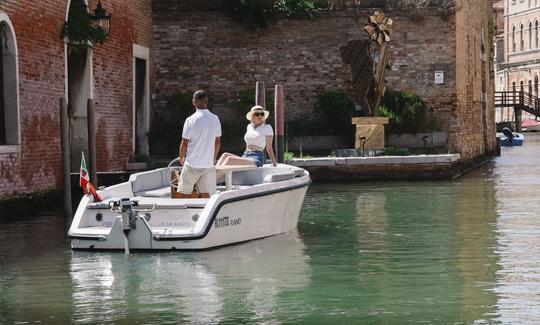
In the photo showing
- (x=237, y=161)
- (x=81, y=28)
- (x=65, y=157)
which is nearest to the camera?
(x=237, y=161)

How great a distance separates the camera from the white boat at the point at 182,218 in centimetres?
→ 1059

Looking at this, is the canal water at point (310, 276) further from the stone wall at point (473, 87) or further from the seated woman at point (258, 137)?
the stone wall at point (473, 87)

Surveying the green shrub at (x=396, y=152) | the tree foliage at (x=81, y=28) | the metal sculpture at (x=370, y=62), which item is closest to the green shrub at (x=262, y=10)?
the metal sculpture at (x=370, y=62)

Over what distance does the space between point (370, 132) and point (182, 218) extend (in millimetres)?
11279

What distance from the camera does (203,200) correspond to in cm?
1102

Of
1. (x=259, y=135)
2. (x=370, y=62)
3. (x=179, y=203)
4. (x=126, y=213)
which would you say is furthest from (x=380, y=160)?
(x=126, y=213)

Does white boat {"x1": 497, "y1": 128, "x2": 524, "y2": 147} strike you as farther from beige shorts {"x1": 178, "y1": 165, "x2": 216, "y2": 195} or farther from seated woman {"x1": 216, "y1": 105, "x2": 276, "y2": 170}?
beige shorts {"x1": 178, "y1": 165, "x2": 216, "y2": 195}

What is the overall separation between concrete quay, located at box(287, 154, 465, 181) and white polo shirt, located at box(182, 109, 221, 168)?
8.91 metres

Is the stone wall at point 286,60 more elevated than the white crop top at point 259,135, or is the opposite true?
the stone wall at point 286,60

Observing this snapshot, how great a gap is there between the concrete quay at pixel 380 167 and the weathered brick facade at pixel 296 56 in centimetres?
255

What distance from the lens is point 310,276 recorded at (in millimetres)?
9383

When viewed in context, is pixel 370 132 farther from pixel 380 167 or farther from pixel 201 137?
pixel 201 137

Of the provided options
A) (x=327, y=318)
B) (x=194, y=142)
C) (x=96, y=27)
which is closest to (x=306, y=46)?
(x=96, y=27)

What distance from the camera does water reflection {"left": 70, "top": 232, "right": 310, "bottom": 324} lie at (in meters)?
7.82
